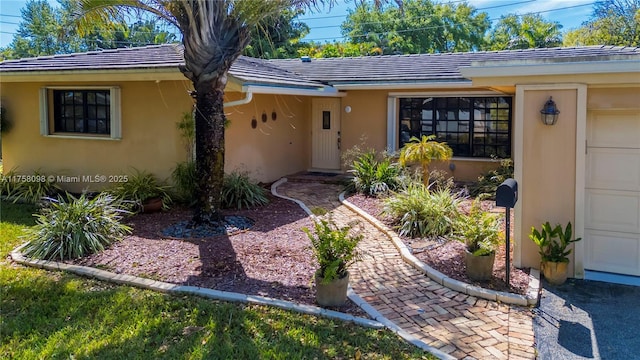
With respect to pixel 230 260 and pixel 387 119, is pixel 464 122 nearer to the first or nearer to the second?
pixel 387 119

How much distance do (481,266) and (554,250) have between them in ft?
3.53

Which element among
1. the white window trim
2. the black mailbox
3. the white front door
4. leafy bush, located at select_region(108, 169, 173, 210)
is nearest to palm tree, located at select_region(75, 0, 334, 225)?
leafy bush, located at select_region(108, 169, 173, 210)

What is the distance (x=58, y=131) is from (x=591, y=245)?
12.3 meters

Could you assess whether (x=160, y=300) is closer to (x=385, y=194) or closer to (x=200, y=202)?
(x=200, y=202)

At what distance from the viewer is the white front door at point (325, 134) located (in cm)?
1515

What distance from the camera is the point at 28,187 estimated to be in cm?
1165

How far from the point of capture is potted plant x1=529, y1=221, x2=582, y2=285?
6.21 metres

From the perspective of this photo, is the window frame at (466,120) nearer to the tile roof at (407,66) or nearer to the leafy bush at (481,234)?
the tile roof at (407,66)

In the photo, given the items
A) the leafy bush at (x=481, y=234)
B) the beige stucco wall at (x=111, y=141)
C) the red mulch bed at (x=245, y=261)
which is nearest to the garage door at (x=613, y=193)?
the red mulch bed at (x=245, y=261)

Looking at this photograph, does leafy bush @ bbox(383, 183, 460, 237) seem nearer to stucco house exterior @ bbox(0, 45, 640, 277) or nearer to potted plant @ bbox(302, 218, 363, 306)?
stucco house exterior @ bbox(0, 45, 640, 277)

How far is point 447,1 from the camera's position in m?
39.6

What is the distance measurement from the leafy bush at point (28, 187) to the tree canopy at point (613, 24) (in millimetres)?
32315

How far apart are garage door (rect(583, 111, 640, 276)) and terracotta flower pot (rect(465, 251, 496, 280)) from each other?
1.69m

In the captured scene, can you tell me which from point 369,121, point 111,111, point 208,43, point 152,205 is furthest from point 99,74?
point 369,121
